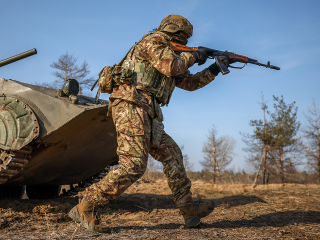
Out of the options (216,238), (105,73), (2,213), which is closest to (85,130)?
(105,73)

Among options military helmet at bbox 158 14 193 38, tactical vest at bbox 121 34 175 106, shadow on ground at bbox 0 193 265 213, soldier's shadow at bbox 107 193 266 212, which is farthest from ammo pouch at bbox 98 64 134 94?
soldier's shadow at bbox 107 193 266 212

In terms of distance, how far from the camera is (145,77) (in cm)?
323

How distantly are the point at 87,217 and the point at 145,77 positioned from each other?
58.9 inches

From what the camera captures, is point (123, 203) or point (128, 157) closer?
point (128, 157)

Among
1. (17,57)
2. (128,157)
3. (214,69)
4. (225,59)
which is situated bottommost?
(128,157)

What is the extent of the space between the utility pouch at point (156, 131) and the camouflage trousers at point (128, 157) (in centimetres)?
6

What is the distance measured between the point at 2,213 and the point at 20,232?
102 cm

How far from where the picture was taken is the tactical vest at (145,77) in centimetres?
318

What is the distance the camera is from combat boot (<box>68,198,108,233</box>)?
278cm

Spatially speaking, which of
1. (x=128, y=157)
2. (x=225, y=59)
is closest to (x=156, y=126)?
(x=128, y=157)

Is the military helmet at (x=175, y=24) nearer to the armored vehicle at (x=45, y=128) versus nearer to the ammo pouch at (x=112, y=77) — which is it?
the ammo pouch at (x=112, y=77)

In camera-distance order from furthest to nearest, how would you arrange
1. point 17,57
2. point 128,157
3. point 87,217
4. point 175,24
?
point 17,57 < point 175,24 < point 128,157 < point 87,217

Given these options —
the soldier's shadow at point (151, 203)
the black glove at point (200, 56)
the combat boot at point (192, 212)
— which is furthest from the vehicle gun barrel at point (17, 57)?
the combat boot at point (192, 212)

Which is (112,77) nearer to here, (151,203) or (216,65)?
(216,65)
